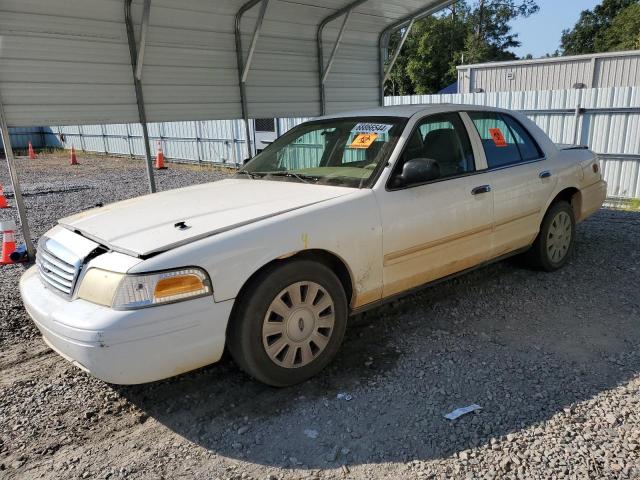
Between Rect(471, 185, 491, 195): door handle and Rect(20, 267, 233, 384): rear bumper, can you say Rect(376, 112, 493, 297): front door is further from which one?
Rect(20, 267, 233, 384): rear bumper

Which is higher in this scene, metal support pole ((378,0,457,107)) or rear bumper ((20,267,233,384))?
metal support pole ((378,0,457,107))

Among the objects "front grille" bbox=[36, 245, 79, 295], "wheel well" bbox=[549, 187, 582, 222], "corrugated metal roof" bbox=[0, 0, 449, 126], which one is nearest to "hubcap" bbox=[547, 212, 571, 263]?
"wheel well" bbox=[549, 187, 582, 222]

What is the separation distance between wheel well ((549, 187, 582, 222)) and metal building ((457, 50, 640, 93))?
49.8ft

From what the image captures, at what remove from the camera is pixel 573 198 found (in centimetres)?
535

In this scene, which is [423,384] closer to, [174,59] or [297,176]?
[297,176]

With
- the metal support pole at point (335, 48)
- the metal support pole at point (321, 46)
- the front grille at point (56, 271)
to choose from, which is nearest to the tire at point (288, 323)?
the front grille at point (56, 271)

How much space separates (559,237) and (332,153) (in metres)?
2.63

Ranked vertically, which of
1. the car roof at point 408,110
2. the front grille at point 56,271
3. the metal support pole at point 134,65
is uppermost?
the metal support pole at point 134,65

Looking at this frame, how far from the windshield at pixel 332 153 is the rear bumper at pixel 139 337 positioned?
146cm

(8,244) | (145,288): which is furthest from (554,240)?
(8,244)

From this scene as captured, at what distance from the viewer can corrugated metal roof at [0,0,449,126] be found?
5438 millimetres

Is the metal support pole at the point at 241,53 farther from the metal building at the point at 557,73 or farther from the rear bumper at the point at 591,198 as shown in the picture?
the metal building at the point at 557,73

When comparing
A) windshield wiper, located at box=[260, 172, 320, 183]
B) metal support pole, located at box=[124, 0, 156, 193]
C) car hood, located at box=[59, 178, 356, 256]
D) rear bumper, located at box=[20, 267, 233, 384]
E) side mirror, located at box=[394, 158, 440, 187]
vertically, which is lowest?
rear bumper, located at box=[20, 267, 233, 384]

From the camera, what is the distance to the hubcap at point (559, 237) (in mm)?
5062
